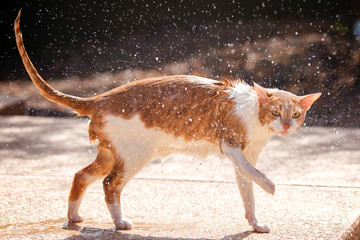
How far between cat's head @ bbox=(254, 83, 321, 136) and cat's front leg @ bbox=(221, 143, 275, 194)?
22 centimetres

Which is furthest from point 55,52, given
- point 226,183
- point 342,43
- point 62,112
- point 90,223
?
point 90,223

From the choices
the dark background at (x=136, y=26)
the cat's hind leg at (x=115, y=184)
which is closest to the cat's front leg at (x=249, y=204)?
the cat's hind leg at (x=115, y=184)

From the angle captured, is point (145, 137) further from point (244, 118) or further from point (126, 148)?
point (244, 118)

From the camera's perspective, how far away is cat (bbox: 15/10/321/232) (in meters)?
2.90

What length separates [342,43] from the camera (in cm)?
977

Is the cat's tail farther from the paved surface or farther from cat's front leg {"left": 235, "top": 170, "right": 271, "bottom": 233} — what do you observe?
cat's front leg {"left": 235, "top": 170, "right": 271, "bottom": 233}

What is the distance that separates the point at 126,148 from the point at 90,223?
22.2 inches

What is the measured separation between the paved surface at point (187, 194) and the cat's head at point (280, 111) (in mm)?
568

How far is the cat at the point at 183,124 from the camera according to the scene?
2.90 metres

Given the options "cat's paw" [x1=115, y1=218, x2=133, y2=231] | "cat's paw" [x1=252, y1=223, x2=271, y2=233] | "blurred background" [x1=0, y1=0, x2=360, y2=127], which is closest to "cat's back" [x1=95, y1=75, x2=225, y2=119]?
"cat's paw" [x1=115, y1=218, x2=133, y2=231]

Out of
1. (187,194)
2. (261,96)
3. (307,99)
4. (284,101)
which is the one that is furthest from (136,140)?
(187,194)

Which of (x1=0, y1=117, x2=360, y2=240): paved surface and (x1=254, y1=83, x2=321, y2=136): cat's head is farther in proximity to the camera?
(x1=0, y1=117, x2=360, y2=240): paved surface

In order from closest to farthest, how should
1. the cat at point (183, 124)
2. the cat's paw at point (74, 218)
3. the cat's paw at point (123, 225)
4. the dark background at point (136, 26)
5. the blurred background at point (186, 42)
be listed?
the cat at point (183, 124)
the cat's paw at point (123, 225)
the cat's paw at point (74, 218)
the blurred background at point (186, 42)
the dark background at point (136, 26)

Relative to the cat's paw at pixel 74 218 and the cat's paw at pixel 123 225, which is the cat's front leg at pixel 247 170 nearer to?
the cat's paw at pixel 123 225
